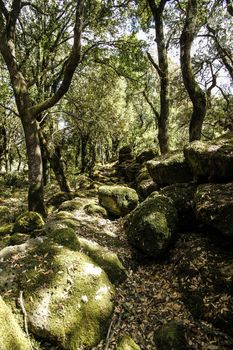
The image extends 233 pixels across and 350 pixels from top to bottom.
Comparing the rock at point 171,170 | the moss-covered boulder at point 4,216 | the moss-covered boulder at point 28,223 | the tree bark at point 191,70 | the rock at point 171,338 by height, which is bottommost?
the rock at point 171,338

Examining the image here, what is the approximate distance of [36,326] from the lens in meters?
4.32

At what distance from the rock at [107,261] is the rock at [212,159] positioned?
10.2ft

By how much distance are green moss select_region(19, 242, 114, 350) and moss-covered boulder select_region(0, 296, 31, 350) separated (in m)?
0.33

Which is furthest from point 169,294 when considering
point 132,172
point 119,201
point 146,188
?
point 132,172

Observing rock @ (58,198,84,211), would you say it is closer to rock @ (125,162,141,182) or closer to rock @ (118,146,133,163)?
rock @ (125,162,141,182)

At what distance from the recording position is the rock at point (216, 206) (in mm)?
5684

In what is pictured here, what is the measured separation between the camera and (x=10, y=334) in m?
3.83

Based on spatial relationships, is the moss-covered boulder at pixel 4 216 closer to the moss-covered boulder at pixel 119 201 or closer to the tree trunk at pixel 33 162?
the tree trunk at pixel 33 162

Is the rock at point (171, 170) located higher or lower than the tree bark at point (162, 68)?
lower

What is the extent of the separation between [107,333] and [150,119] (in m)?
31.9

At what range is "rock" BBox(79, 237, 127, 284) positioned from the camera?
607cm

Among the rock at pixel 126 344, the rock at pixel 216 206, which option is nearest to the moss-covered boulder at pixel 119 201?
the rock at pixel 216 206

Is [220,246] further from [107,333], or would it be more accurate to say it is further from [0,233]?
[0,233]

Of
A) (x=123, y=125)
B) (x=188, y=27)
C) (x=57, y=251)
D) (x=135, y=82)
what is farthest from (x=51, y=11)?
(x=123, y=125)
